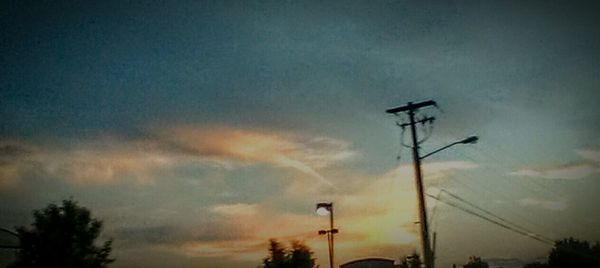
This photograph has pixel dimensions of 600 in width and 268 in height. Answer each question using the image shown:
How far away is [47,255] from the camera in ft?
68.8

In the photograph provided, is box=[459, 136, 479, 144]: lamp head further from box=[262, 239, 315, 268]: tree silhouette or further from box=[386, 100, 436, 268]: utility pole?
box=[262, 239, 315, 268]: tree silhouette

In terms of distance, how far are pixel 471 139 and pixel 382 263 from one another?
199 ft

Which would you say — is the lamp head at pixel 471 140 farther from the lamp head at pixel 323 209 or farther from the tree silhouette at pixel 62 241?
the tree silhouette at pixel 62 241

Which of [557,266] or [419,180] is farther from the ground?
[419,180]

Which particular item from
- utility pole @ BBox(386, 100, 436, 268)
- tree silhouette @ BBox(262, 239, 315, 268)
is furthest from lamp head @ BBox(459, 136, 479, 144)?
tree silhouette @ BBox(262, 239, 315, 268)

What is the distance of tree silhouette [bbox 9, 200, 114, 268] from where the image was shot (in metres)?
21.0

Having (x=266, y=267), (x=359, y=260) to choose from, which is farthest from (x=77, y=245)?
(x=359, y=260)

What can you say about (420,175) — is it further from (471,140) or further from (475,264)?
(475,264)

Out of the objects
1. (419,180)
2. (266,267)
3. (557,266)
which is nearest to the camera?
(419,180)

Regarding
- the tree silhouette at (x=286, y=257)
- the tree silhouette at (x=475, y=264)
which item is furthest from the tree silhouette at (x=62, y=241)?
the tree silhouette at (x=475, y=264)

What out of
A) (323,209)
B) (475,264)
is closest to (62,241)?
(323,209)

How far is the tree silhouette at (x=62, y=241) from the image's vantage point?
21.0 meters

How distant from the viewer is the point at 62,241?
21.6 m

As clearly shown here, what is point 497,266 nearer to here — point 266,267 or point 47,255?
point 266,267
